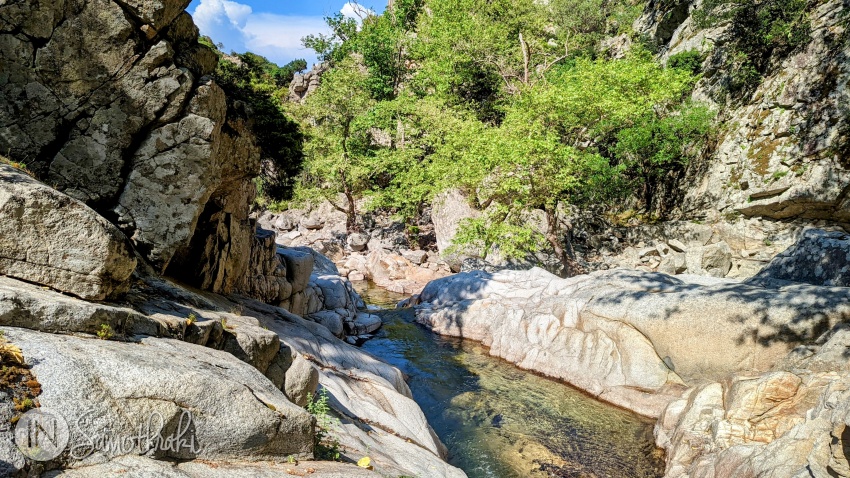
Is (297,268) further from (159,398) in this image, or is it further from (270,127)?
(159,398)

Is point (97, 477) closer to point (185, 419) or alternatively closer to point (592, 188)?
point (185, 419)

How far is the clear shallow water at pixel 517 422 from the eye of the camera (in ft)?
35.5

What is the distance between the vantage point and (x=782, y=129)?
76.5 ft

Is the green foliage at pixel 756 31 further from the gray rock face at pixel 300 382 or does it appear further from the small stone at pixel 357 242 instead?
the gray rock face at pixel 300 382

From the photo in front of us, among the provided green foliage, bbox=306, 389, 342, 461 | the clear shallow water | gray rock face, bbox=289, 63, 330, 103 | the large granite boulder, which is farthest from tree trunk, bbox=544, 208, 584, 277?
gray rock face, bbox=289, 63, 330, 103

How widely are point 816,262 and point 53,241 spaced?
63.0ft

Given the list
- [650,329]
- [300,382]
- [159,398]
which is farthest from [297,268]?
[159,398]

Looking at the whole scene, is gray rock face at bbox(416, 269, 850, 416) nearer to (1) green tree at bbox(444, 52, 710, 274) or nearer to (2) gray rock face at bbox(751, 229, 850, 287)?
(2) gray rock face at bbox(751, 229, 850, 287)

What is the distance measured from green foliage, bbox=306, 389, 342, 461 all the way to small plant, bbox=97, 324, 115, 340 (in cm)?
266

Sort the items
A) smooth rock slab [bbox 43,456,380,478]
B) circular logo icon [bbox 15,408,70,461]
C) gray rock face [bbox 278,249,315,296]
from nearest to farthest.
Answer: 1. circular logo icon [bbox 15,408,70,461]
2. smooth rock slab [bbox 43,456,380,478]
3. gray rock face [bbox 278,249,315,296]

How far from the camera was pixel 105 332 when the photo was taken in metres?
5.18

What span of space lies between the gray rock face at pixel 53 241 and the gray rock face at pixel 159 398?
1.14 metres

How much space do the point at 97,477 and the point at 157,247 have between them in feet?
21.9

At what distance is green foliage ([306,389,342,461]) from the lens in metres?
6.13
